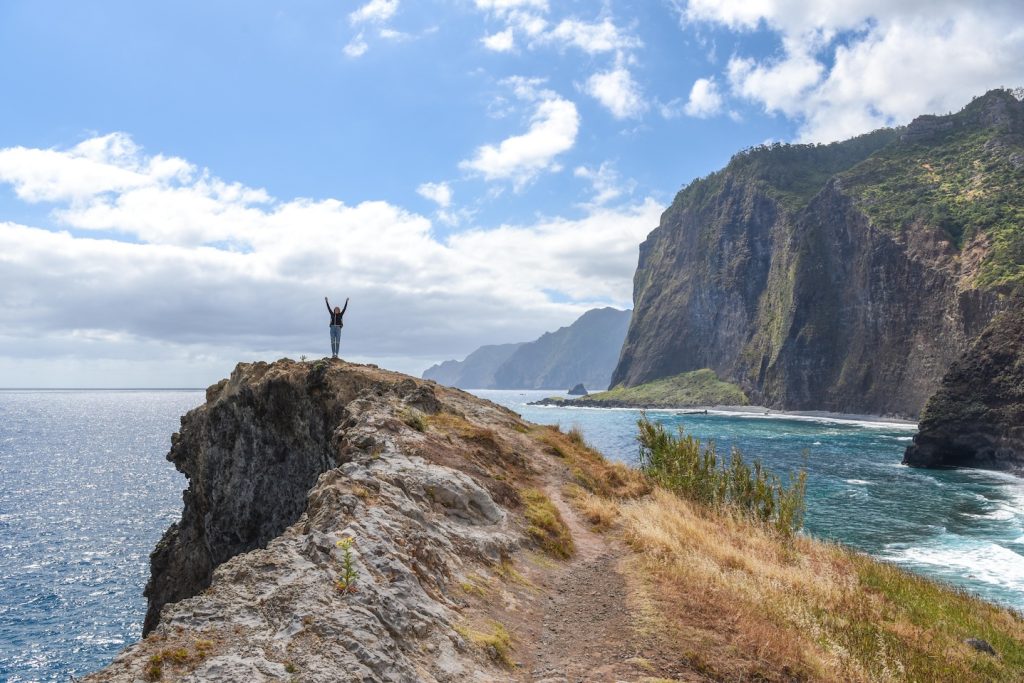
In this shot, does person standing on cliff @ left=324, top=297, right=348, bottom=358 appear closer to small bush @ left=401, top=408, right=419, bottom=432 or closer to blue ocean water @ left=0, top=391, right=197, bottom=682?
small bush @ left=401, top=408, right=419, bottom=432

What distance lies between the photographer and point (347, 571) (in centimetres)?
681

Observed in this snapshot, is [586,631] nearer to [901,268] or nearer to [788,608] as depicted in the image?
[788,608]

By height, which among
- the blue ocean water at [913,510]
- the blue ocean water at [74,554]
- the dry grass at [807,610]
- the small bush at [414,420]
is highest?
the small bush at [414,420]

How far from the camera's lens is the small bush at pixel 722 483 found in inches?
720

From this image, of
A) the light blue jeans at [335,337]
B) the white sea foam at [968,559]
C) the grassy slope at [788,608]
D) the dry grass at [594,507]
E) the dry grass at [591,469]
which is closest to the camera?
the grassy slope at [788,608]

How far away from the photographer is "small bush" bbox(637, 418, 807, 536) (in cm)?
1828

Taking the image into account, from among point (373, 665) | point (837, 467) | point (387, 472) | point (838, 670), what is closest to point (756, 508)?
point (838, 670)

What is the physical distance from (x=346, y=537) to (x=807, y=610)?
787 cm

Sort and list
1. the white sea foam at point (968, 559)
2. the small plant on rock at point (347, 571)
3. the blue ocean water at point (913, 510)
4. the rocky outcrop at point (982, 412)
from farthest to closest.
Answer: the rocky outcrop at point (982, 412) → the blue ocean water at point (913, 510) → the white sea foam at point (968, 559) → the small plant on rock at point (347, 571)

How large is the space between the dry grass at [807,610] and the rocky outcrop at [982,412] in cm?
6800

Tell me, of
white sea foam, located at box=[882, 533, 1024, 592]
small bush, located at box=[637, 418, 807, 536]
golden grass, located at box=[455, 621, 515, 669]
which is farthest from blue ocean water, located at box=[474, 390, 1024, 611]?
golden grass, located at box=[455, 621, 515, 669]

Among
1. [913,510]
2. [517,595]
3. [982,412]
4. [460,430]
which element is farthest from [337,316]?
[982,412]

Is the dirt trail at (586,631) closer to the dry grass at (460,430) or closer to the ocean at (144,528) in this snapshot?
the dry grass at (460,430)

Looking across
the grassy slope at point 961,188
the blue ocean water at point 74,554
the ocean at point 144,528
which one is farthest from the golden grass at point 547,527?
the grassy slope at point 961,188
